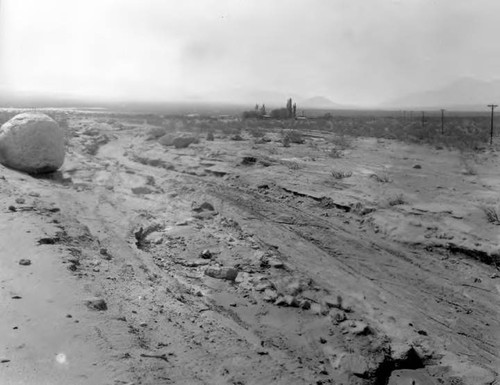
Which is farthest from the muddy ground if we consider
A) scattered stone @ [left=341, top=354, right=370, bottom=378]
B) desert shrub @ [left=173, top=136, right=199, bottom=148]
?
desert shrub @ [left=173, top=136, right=199, bottom=148]

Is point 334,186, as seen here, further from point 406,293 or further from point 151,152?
point 151,152

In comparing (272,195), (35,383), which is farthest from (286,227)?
(35,383)

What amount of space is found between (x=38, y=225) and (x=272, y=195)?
5761 millimetres

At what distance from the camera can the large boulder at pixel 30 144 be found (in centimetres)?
1048

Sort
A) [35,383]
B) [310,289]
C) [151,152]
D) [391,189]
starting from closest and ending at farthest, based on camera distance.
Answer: [35,383]
[310,289]
[391,189]
[151,152]

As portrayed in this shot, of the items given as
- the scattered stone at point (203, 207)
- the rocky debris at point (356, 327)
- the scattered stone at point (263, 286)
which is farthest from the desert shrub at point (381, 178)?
the rocky debris at point (356, 327)

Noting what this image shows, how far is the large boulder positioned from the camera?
10.5m

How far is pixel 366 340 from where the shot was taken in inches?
202

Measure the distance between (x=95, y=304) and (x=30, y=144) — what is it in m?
7.26

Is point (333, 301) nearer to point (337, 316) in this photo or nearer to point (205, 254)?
point (337, 316)

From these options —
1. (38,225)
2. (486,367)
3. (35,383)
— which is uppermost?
(38,225)

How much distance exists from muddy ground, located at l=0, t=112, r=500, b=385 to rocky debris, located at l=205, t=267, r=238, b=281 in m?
0.02

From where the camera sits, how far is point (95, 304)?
458cm

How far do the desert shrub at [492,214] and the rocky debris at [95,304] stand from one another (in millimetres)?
6995
